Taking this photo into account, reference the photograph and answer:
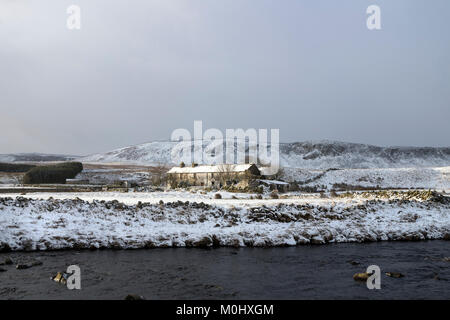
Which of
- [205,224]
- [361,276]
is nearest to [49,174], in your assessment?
[205,224]

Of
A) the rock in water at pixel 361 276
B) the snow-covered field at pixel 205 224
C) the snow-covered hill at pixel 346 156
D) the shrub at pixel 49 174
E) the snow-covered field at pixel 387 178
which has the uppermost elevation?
the rock in water at pixel 361 276

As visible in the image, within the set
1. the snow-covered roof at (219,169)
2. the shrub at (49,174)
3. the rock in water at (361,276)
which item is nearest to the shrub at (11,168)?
the shrub at (49,174)

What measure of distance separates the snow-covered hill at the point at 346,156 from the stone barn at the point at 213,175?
267 feet

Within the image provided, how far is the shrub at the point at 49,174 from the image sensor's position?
175 ft

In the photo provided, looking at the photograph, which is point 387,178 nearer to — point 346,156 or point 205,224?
point 205,224

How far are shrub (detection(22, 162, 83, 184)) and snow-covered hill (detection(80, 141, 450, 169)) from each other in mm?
90606

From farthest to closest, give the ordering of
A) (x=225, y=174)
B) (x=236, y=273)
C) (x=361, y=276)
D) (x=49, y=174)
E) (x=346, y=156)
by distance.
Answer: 1. (x=346, y=156)
2. (x=49, y=174)
3. (x=225, y=174)
4. (x=236, y=273)
5. (x=361, y=276)

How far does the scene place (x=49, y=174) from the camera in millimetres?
55844

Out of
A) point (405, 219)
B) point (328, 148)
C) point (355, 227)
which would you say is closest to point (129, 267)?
point (355, 227)

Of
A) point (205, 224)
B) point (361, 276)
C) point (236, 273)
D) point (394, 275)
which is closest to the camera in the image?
point (361, 276)

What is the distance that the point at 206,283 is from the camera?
455 inches

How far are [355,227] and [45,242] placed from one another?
17.4m

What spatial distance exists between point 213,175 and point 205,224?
A: 35968 mm

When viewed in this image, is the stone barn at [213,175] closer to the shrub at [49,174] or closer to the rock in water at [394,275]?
the shrub at [49,174]
